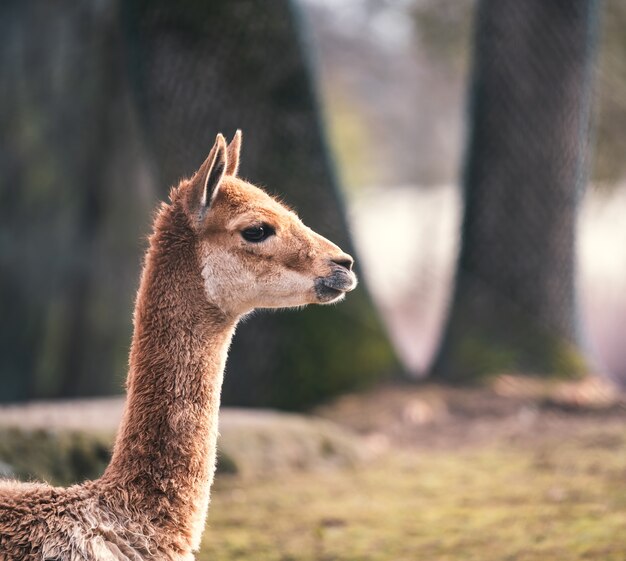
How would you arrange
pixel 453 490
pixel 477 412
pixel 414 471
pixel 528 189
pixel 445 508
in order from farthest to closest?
pixel 528 189, pixel 477 412, pixel 414 471, pixel 453 490, pixel 445 508

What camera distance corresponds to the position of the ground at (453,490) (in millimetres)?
5145

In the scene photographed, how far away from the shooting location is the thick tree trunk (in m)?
8.33

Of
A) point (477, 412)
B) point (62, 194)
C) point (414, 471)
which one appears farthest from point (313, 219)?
point (62, 194)

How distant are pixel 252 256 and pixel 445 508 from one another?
2744 millimetres

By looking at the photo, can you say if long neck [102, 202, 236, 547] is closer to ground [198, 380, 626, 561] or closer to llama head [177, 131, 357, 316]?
llama head [177, 131, 357, 316]

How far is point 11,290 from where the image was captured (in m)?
12.3

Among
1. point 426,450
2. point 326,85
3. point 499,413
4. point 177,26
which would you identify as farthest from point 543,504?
point 326,85

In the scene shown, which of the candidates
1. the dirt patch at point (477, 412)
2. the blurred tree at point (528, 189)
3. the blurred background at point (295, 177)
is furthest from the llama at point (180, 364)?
the blurred tree at point (528, 189)

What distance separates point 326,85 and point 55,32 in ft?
41.0

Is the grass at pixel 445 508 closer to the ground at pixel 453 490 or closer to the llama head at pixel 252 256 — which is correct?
the ground at pixel 453 490

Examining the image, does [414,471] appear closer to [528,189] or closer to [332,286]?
[528,189]

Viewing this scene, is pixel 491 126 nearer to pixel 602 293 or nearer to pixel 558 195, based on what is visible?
pixel 558 195

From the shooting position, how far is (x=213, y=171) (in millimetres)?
3689

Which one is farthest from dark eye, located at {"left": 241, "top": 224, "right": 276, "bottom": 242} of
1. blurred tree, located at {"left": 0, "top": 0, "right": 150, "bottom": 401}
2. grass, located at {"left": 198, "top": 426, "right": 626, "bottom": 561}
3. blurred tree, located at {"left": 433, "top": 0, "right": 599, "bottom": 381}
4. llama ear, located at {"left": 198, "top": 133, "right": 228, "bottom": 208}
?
blurred tree, located at {"left": 0, "top": 0, "right": 150, "bottom": 401}
